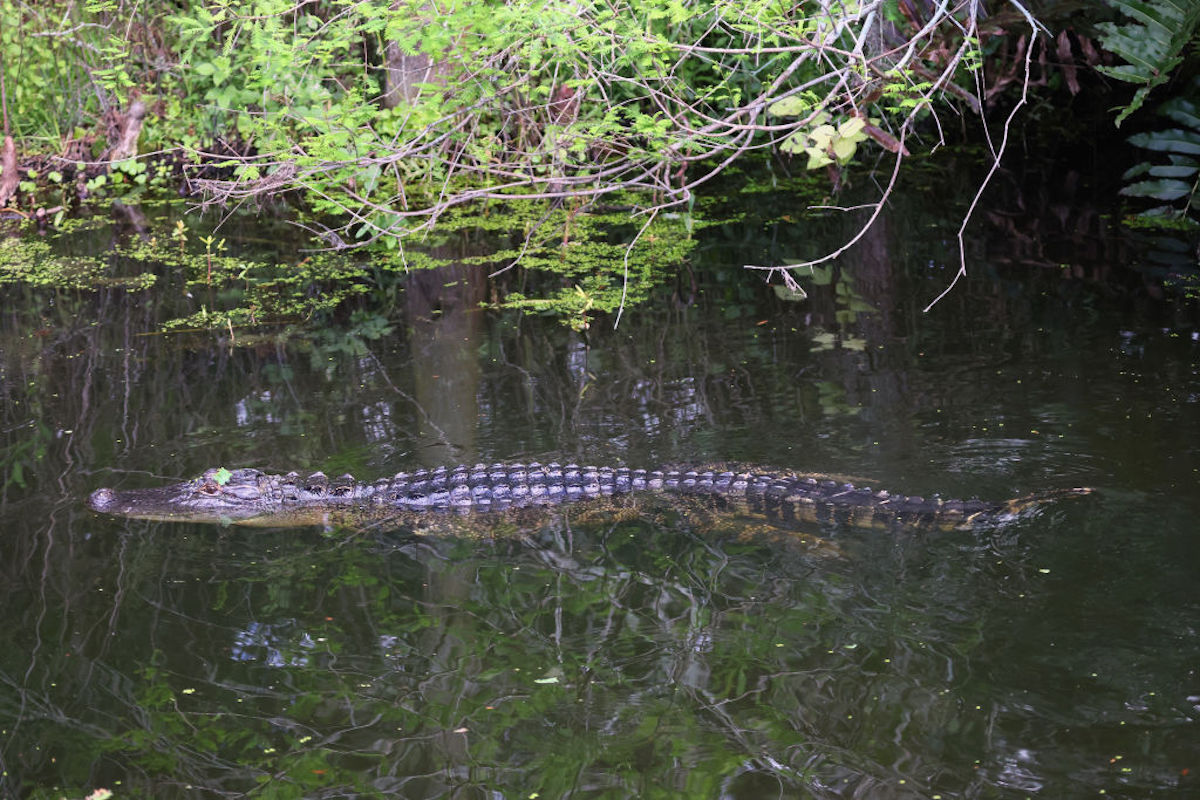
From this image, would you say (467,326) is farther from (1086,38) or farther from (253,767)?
(1086,38)

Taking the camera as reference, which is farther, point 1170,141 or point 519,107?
point 519,107

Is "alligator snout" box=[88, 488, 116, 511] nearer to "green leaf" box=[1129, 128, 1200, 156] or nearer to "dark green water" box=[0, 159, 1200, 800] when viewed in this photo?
"dark green water" box=[0, 159, 1200, 800]

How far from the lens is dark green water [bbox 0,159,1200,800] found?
3.21 meters

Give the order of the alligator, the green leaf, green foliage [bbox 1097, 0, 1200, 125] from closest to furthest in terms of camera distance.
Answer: the alligator < green foliage [bbox 1097, 0, 1200, 125] < the green leaf

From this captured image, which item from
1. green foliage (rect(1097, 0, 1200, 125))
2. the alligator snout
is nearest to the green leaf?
green foliage (rect(1097, 0, 1200, 125))

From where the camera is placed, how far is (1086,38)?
27.2ft

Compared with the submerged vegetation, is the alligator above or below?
below

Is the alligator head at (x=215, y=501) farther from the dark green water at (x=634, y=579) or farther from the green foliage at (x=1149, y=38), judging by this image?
the green foliage at (x=1149, y=38)

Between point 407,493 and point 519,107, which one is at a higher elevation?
point 519,107

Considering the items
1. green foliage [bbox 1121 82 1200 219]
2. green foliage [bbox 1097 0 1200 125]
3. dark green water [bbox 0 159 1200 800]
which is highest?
green foliage [bbox 1097 0 1200 125]

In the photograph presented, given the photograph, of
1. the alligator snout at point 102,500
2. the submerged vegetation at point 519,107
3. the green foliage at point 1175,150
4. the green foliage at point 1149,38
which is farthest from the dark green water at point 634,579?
the green foliage at point 1149,38

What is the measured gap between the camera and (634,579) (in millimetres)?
4156

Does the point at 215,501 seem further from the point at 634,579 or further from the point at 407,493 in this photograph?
the point at 634,579

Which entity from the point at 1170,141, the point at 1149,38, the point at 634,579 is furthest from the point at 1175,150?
the point at 634,579
